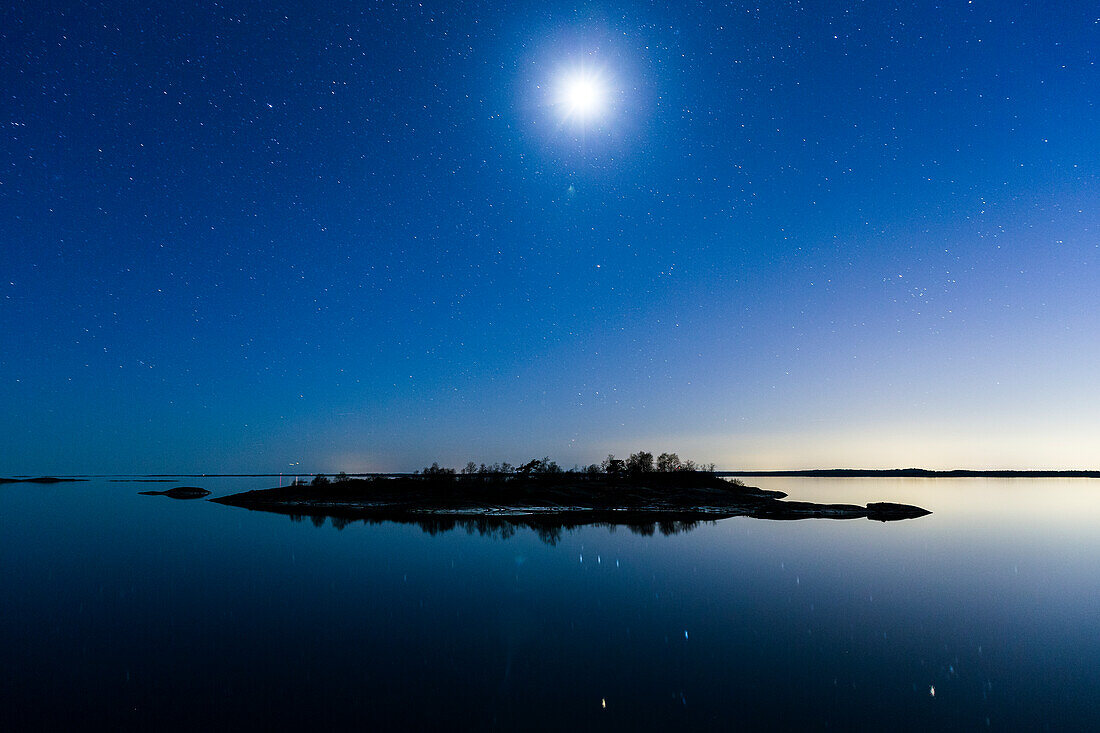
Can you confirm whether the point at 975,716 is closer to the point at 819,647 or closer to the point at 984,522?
the point at 819,647

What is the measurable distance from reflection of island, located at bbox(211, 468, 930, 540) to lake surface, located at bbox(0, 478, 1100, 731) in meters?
19.4

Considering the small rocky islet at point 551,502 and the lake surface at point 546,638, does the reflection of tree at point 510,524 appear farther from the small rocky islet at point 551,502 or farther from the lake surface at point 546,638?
the lake surface at point 546,638

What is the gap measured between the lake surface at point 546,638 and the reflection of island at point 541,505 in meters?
19.4

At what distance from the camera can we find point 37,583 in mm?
30156

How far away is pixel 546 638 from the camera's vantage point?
20391 millimetres

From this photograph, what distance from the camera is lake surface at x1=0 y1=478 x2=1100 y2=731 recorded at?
568 inches

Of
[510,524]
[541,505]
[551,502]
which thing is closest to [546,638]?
[510,524]

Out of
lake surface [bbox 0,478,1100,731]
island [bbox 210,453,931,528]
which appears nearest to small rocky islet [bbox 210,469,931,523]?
island [bbox 210,453,931,528]

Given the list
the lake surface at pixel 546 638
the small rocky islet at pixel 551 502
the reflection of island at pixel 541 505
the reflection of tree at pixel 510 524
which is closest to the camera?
the lake surface at pixel 546 638

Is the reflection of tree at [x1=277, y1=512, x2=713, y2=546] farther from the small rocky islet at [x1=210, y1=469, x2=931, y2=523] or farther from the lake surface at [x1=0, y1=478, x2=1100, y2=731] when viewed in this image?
the lake surface at [x1=0, y1=478, x2=1100, y2=731]

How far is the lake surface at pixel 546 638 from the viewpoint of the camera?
1442 cm

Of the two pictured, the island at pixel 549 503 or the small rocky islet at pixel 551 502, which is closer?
the island at pixel 549 503

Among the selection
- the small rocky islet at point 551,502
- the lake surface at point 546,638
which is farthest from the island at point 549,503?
the lake surface at point 546,638

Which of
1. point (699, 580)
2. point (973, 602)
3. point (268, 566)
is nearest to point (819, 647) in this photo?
point (699, 580)
